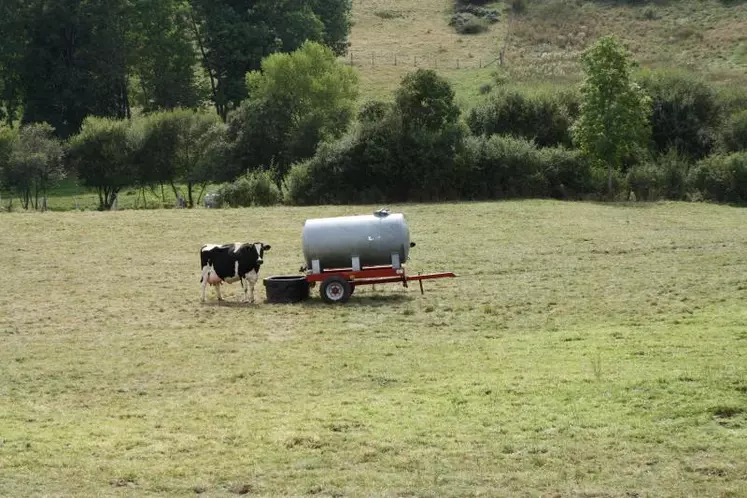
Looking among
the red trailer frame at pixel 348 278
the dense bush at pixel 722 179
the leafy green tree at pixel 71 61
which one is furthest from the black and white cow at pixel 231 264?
the leafy green tree at pixel 71 61

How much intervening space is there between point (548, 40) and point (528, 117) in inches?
1644

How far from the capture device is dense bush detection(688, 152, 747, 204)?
50.3 metres

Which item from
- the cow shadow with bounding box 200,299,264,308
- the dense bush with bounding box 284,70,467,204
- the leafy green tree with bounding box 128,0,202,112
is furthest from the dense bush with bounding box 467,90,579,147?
the cow shadow with bounding box 200,299,264,308

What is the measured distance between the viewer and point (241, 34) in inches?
Answer: 3253

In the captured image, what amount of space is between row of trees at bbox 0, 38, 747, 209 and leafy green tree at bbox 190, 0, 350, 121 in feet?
50.9

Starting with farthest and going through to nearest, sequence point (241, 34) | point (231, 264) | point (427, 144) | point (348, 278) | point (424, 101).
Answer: point (241, 34)
point (424, 101)
point (427, 144)
point (231, 264)
point (348, 278)

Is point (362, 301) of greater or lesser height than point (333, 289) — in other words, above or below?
below

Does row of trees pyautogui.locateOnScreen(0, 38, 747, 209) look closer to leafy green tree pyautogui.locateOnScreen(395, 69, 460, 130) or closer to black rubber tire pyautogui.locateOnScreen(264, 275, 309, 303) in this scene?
leafy green tree pyautogui.locateOnScreen(395, 69, 460, 130)

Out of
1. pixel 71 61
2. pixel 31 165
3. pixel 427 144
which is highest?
pixel 71 61

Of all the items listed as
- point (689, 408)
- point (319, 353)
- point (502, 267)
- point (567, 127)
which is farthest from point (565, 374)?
point (567, 127)

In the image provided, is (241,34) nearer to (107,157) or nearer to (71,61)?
(71,61)

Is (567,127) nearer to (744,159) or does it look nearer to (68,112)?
(744,159)

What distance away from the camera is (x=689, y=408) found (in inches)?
544

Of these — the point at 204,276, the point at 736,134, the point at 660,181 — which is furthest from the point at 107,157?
the point at 204,276
